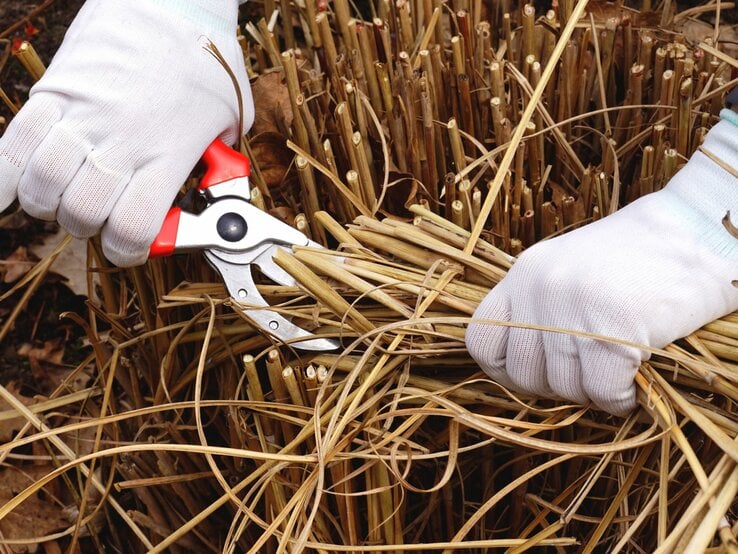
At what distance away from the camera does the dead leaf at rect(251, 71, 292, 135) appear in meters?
1.40

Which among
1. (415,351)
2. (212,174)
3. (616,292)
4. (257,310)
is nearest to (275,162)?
(212,174)

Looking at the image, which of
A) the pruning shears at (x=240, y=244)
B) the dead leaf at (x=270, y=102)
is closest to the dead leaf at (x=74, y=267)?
the dead leaf at (x=270, y=102)

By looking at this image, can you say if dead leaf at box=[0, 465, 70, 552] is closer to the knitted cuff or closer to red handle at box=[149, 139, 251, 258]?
red handle at box=[149, 139, 251, 258]

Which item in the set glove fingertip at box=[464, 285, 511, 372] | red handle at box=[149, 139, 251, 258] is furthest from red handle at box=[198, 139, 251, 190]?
glove fingertip at box=[464, 285, 511, 372]

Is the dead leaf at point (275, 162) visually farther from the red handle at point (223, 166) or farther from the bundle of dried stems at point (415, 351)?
the red handle at point (223, 166)

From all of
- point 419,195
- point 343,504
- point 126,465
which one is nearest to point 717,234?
point 419,195

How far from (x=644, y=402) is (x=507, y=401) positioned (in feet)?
0.56

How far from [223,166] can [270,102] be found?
10.8 inches

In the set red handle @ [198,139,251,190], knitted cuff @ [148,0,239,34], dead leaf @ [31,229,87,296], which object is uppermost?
knitted cuff @ [148,0,239,34]

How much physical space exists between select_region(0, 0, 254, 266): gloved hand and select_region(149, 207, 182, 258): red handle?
12 mm

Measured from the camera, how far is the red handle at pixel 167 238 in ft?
3.66

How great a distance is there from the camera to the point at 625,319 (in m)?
0.90

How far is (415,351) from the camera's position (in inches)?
40.4

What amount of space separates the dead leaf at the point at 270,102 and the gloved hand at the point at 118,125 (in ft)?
0.55
